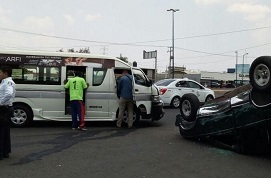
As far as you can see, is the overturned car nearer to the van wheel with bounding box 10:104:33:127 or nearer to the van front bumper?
the van front bumper

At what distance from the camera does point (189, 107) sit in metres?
9.05

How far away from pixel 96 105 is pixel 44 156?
159 inches

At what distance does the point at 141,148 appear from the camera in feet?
26.4

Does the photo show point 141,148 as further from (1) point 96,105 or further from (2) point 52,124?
(2) point 52,124

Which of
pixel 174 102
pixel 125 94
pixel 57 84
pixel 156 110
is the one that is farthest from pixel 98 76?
pixel 174 102

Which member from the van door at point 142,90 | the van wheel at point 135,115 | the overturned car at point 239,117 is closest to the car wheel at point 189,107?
the overturned car at point 239,117

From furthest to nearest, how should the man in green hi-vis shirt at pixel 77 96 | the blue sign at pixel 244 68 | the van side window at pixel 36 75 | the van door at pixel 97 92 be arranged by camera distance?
1. the blue sign at pixel 244 68
2. the van door at pixel 97 92
3. the van side window at pixel 36 75
4. the man in green hi-vis shirt at pixel 77 96

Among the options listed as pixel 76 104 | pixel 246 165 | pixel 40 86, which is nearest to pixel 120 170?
pixel 246 165

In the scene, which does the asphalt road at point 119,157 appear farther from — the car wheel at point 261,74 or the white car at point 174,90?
the white car at point 174,90

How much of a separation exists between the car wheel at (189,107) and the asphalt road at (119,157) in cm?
63

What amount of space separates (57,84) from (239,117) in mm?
5609

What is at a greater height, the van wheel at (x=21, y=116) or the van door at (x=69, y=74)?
the van door at (x=69, y=74)

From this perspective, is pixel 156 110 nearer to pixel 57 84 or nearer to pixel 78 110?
pixel 78 110

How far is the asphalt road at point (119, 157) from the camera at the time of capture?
598 centimetres
